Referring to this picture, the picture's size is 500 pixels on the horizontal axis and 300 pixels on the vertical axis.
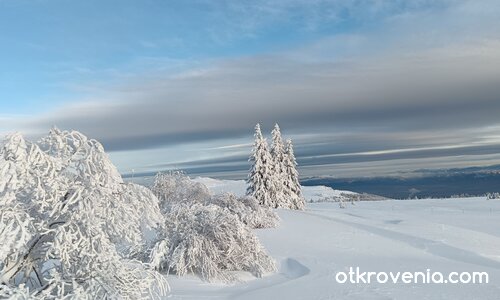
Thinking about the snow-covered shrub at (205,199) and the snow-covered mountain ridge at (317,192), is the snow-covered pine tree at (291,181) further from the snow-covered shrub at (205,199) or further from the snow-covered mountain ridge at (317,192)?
the snow-covered mountain ridge at (317,192)

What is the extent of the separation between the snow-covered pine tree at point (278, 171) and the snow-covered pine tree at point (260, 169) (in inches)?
18.3

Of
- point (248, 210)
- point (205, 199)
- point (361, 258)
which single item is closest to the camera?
point (361, 258)

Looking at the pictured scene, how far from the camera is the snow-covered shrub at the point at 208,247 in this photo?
1459 cm

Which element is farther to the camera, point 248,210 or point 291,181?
point 291,181

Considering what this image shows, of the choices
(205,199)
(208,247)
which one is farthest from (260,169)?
(208,247)

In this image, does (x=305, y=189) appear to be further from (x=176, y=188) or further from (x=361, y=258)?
(x=361, y=258)

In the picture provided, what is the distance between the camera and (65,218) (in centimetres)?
798

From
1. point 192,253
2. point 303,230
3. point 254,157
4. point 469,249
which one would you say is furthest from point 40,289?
point 254,157

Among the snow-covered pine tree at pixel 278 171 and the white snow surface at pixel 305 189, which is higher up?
the snow-covered pine tree at pixel 278 171

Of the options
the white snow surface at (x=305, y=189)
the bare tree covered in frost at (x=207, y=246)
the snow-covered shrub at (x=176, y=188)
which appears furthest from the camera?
the white snow surface at (x=305, y=189)

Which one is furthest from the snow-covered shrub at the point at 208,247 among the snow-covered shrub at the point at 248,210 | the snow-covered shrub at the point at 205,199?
the snow-covered shrub at the point at 248,210

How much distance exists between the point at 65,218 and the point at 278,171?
35425mm

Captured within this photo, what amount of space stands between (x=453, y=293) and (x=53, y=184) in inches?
386

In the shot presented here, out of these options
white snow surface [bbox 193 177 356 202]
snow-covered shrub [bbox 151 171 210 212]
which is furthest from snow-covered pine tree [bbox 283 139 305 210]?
white snow surface [bbox 193 177 356 202]
